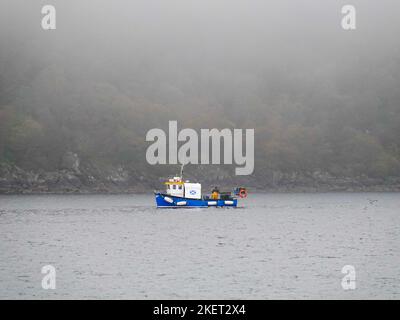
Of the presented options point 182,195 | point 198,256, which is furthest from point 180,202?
point 198,256

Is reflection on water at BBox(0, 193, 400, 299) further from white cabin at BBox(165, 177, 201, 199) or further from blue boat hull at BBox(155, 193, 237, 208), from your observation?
white cabin at BBox(165, 177, 201, 199)

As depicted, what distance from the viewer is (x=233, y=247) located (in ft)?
214

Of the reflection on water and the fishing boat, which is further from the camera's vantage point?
the fishing boat

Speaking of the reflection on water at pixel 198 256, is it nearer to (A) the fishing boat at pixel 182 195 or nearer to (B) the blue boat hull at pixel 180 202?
(A) the fishing boat at pixel 182 195

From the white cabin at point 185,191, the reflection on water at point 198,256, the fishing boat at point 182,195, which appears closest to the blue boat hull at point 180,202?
the fishing boat at point 182,195

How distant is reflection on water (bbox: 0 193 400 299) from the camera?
44.2 metres

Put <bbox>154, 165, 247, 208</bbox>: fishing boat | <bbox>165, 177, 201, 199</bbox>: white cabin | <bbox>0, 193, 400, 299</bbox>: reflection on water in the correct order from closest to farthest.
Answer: <bbox>0, 193, 400, 299</bbox>: reflection on water, <bbox>154, 165, 247, 208</bbox>: fishing boat, <bbox>165, 177, 201, 199</bbox>: white cabin

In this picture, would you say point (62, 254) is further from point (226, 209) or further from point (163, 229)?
point (226, 209)

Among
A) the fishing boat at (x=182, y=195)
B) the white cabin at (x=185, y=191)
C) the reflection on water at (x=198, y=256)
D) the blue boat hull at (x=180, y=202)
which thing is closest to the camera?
the reflection on water at (x=198, y=256)

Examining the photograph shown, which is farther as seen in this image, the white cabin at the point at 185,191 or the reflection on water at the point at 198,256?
the white cabin at the point at 185,191

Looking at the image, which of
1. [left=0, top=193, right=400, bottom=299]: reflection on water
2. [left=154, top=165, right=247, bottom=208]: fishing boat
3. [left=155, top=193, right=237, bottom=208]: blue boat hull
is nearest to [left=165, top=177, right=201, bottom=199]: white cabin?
[left=154, top=165, right=247, bottom=208]: fishing boat

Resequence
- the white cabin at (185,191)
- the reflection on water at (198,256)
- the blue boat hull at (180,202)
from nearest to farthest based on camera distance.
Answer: the reflection on water at (198,256), the white cabin at (185,191), the blue boat hull at (180,202)

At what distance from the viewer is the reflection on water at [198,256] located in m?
44.2
